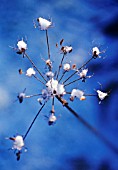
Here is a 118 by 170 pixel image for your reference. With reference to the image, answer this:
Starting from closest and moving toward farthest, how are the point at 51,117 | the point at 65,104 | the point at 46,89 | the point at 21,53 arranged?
1. the point at 65,104
2. the point at 51,117
3. the point at 46,89
4. the point at 21,53

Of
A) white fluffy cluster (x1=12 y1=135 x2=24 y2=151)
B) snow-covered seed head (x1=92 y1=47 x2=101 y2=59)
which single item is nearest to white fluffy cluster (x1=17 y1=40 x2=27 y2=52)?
snow-covered seed head (x1=92 y1=47 x2=101 y2=59)

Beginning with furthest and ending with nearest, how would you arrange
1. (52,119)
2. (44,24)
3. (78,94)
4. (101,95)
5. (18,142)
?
1. (101,95)
2. (44,24)
3. (78,94)
4. (18,142)
5. (52,119)

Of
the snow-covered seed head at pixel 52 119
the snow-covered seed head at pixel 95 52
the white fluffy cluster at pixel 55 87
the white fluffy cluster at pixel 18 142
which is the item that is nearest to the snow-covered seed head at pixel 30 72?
the white fluffy cluster at pixel 55 87

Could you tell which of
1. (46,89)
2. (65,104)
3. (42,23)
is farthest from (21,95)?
(42,23)

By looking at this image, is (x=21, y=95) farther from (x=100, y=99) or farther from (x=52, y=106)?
(x=100, y=99)

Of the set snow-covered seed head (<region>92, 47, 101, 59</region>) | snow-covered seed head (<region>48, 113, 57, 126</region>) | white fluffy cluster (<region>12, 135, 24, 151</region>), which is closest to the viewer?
snow-covered seed head (<region>48, 113, 57, 126</region>)

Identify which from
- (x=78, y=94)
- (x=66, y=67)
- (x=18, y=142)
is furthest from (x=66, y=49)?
(x=18, y=142)

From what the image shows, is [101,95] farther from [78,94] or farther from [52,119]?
[52,119]

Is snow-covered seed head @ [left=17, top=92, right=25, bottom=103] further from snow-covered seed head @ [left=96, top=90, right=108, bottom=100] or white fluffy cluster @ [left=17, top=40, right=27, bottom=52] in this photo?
snow-covered seed head @ [left=96, top=90, right=108, bottom=100]
